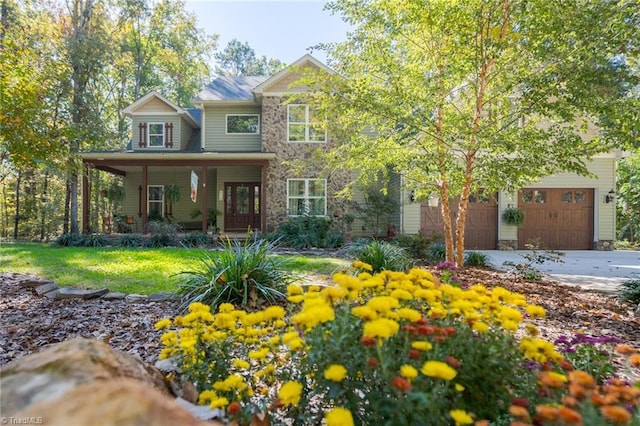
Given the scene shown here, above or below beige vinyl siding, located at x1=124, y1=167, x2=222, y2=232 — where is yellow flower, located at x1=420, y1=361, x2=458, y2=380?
below

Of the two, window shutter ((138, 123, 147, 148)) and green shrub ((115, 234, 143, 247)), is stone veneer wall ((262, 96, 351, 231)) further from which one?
window shutter ((138, 123, 147, 148))

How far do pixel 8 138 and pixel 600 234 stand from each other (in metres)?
15.9

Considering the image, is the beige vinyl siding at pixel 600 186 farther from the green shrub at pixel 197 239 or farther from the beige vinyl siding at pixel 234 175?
the green shrub at pixel 197 239

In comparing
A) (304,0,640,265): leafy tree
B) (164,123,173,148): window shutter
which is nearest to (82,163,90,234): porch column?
(164,123,173,148): window shutter

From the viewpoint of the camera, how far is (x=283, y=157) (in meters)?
12.8

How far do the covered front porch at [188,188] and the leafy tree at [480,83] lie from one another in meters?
6.77

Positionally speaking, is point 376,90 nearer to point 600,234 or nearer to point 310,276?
point 310,276

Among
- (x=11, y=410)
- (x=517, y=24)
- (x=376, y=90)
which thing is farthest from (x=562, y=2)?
(x=11, y=410)

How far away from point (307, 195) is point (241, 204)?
3.12 metres

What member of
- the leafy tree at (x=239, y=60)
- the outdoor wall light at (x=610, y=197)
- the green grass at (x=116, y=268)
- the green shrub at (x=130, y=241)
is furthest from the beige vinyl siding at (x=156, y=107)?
the leafy tree at (x=239, y=60)

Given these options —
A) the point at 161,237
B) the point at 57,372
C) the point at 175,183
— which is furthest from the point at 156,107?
the point at 57,372

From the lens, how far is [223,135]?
→ 13578mm

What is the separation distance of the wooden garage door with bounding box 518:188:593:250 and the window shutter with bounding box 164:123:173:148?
13.3m

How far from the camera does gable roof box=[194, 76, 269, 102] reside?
1341 centimetres
